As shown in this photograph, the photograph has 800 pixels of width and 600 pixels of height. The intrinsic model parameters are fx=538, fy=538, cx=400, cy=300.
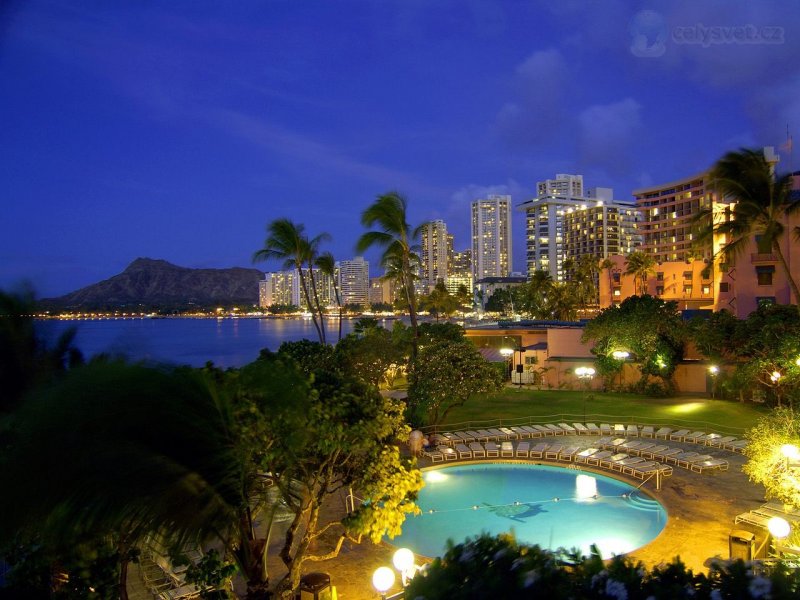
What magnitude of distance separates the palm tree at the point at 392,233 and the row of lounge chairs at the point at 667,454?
7.38 metres

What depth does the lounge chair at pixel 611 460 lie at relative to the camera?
48.0 ft

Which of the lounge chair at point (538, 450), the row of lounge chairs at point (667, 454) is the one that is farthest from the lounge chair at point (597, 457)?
the lounge chair at point (538, 450)

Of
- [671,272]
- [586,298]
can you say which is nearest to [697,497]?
[671,272]

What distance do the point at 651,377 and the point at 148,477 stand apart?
81.5 feet

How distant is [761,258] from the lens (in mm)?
31938

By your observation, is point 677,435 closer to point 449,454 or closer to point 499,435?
point 499,435

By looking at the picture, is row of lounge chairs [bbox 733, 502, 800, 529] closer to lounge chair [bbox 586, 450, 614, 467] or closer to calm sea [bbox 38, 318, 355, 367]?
lounge chair [bbox 586, 450, 614, 467]

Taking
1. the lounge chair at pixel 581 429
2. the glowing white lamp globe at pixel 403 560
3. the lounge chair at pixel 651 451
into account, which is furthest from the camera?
the lounge chair at pixel 581 429

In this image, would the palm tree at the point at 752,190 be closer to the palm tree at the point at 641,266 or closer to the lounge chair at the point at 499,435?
the lounge chair at the point at 499,435

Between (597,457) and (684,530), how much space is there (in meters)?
4.63

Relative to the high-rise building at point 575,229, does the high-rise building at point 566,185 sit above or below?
above

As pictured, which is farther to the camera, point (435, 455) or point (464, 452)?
point (464, 452)

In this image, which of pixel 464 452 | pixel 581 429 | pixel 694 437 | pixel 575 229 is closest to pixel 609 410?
pixel 581 429

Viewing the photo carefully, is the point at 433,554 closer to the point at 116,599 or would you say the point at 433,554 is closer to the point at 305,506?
the point at 305,506
